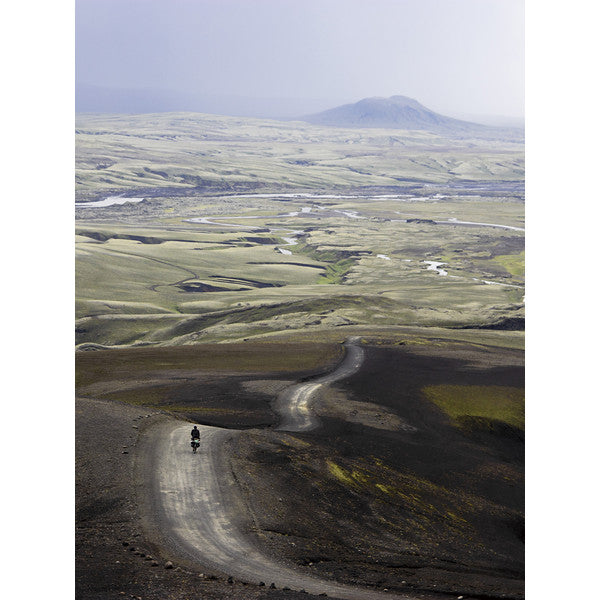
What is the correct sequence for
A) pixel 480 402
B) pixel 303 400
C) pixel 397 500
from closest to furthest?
1. pixel 397 500
2. pixel 303 400
3. pixel 480 402

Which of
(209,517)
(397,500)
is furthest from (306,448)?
(209,517)

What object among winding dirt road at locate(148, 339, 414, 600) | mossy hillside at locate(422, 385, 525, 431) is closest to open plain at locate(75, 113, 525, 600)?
winding dirt road at locate(148, 339, 414, 600)

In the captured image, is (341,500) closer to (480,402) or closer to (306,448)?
(306,448)

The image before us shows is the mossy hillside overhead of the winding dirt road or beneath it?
beneath

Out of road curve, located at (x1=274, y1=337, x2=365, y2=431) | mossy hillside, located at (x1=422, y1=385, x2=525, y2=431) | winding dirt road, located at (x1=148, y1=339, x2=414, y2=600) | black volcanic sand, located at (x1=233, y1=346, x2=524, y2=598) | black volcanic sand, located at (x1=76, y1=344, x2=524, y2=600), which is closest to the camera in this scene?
winding dirt road, located at (x1=148, y1=339, x2=414, y2=600)

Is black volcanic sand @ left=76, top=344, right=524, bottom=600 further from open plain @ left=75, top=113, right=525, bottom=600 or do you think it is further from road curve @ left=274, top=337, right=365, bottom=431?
road curve @ left=274, top=337, right=365, bottom=431

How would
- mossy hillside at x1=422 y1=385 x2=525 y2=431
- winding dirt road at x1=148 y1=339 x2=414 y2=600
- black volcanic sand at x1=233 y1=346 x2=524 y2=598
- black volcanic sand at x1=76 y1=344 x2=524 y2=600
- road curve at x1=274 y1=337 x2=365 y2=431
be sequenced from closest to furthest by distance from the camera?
1. winding dirt road at x1=148 y1=339 x2=414 y2=600
2. black volcanic sand at x1=76 y1=344 x2=524 y2=600
3. black volcanic sand at x1=233 y1=346 x2=524 y2=598
4. road curve at x1=274 y1=337 x2=365 y2=431
5. mossy hillside at x1=422 y1=385 x2=525 y2=431

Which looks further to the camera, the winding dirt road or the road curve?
the road curve
